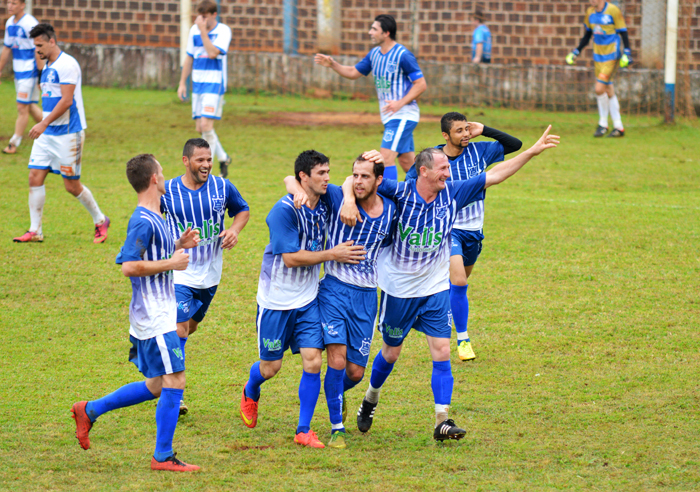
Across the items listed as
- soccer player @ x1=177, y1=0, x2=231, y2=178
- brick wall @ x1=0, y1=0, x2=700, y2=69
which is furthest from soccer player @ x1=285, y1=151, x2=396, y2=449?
brick wall @ x1=0, y1=0, x2=700, y2=69

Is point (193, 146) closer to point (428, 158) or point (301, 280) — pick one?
point (301, 280)

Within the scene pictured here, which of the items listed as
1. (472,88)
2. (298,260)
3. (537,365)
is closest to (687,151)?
(472,88)

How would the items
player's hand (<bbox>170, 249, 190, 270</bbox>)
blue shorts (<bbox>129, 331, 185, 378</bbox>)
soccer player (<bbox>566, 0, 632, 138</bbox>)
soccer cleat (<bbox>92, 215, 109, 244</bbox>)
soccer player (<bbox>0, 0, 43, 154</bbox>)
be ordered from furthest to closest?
soccer player (<bbox>566, 0, 632, 138</bbox>) → soccer player (<bbox>0, 0, 43, 154</bbox>) → soccer cleat (<bbox>92, 215, 109, 244</bbox>) → blue shorts (<bbox>129, 331, 185, 378</bbox>) → player's hand (<bbox>170, 249, 190, 270</bbox>)

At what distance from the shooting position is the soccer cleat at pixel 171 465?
451 cm

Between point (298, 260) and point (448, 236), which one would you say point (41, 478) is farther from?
point (448, 236)

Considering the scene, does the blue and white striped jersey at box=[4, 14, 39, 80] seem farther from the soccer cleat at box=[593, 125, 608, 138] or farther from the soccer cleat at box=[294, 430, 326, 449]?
the soccer cleat at box=[593, 125, 608, 138]

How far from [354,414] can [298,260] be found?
4.44 ft

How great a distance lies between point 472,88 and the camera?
63.8ft

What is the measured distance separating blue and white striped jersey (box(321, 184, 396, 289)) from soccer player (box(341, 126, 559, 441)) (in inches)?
6.5

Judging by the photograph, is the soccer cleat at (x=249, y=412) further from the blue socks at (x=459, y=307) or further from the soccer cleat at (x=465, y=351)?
the blue socks at (x=459, y=307)

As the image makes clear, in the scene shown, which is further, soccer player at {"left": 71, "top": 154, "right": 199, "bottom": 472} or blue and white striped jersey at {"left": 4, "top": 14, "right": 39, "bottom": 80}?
blue and white striped jersey at {"left": 4, "top": 14, "right": 39, "bottom": 80}

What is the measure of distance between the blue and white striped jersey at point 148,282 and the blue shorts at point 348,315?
3.14ft

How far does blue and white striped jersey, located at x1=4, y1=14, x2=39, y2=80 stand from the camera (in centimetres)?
1298

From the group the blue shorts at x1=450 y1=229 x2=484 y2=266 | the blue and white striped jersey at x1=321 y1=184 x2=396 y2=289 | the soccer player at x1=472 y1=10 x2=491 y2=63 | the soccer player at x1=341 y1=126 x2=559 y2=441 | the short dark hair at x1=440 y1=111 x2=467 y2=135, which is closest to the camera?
the blue and white striped jersey at x1=321 y1=184 x2=396 y2=289
